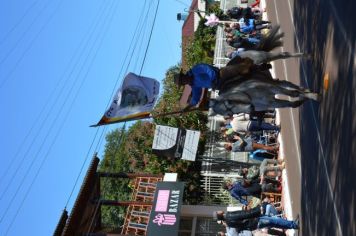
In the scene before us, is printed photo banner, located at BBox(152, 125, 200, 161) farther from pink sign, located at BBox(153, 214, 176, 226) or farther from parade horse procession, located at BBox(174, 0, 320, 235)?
pink sign, located at BBox(153, 214, 176, 226)

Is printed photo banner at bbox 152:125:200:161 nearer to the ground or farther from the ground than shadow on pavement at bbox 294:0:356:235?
farther from the ground

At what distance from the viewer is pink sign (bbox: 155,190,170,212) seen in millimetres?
18562

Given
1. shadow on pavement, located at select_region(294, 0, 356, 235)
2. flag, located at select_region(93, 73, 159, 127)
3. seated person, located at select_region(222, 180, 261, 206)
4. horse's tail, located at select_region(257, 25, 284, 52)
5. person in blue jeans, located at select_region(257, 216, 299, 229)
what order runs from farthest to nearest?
seated person, located at select_region(222, 180, 261, 206), person in blue jeans, located at select_region(257, 216, 299, 229), flag, located at select_region(93, 73, 159, 127), horse's tail, located at select_region(257, 25, 284, 52), shadow on pavement, located at select_region(294, 0, 356, 235)

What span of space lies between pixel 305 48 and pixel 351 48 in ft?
12.6

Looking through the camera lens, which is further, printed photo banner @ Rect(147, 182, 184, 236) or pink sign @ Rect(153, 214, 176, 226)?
pink sign @ Rect(153, 214, 176, 226)

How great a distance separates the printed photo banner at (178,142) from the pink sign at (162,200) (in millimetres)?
1418

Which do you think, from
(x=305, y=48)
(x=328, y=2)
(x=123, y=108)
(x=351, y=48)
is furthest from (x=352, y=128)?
(x=123, y=108)

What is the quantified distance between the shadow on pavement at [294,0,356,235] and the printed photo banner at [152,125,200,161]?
244 inches

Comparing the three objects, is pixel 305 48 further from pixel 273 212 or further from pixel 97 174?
pixel 97 174

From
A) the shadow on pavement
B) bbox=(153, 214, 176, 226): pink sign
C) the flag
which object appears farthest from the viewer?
bbox=(153, 214, 176, 226): pink sign

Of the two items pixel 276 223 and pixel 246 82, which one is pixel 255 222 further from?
pixel 246 82

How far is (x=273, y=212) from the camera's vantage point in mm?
13562

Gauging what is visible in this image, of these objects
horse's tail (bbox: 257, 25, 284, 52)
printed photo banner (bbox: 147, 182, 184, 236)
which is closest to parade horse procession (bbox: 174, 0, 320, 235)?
horse's tail (bbox: 257, 25, 284, 52)

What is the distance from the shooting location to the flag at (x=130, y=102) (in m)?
11.9
